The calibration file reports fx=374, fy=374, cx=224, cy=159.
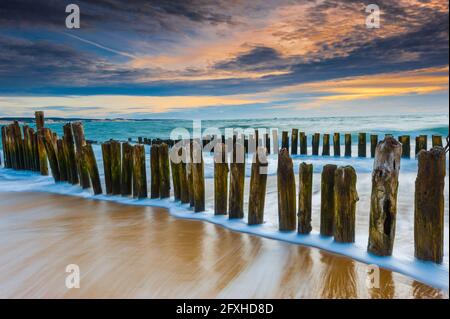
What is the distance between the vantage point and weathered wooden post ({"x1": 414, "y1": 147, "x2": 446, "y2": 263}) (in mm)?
3204

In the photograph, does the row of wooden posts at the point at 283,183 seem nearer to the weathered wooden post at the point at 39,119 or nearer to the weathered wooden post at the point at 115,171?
the weathered wooden post at the point at 115,171

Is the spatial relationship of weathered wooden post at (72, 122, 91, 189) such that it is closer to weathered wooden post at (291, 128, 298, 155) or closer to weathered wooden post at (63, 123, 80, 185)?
weathered wooden post at (63, 123, 80, 185)

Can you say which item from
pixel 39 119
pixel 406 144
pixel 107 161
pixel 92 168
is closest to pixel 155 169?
pixel 107 161

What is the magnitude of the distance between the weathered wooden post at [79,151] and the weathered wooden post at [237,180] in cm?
347

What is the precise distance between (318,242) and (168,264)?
1600 mm

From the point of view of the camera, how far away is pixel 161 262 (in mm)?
3604

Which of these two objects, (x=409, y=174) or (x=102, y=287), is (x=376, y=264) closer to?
(x=102, y=287)

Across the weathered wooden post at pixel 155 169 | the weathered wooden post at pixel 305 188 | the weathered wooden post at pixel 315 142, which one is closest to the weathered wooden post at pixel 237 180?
the weathered wooden post at pixel 305 188

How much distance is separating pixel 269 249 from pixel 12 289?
94.4 inches

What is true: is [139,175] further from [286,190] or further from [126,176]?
[286,190]

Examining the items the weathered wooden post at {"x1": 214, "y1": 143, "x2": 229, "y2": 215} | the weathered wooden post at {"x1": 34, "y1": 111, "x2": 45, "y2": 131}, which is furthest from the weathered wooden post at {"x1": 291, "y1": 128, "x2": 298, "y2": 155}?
the weathered wooden post at {"x1": 214, "y1": 143, "x2": 229, "y2": 215}

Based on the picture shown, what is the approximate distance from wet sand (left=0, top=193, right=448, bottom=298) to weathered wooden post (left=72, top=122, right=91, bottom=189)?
2.01 m

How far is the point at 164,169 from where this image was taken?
5980 millimetres

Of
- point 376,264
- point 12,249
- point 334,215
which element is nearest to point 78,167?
point 12,249
